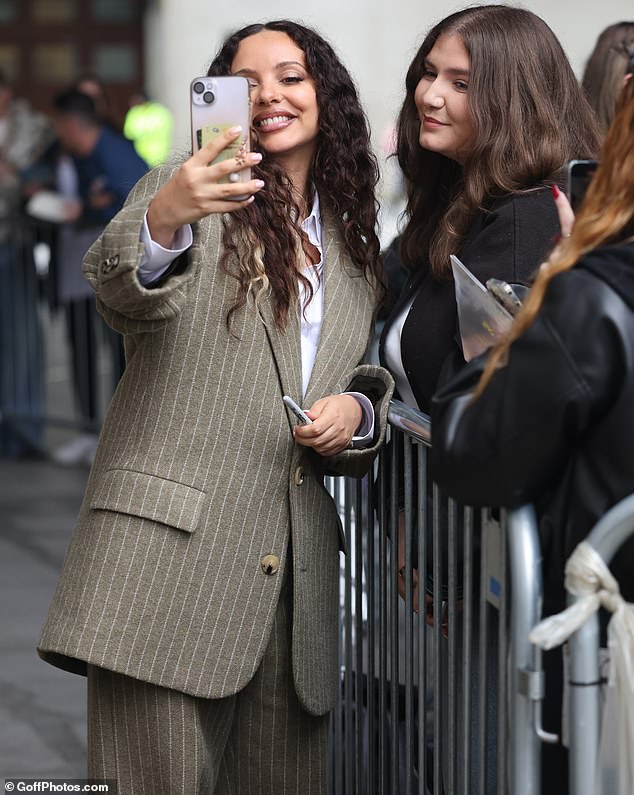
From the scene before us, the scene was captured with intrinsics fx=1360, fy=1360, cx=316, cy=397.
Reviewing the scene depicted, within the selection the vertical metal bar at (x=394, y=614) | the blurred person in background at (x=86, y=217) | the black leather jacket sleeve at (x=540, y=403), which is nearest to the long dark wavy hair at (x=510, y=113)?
the vertical metal bar at (x=394, y=614)

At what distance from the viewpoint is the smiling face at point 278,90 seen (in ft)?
9.39

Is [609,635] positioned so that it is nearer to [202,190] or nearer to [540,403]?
[540,403]

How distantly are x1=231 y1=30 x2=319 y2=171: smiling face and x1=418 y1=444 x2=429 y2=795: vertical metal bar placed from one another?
0.72m

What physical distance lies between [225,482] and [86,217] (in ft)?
18.8

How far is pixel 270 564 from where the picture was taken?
2752mm

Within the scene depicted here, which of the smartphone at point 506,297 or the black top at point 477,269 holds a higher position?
the smartphone at point 506,297

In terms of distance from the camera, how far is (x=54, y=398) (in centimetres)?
→ 965

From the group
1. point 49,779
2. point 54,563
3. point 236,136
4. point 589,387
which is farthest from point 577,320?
point 54,563

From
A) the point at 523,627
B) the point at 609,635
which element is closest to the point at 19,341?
the point at 523,627

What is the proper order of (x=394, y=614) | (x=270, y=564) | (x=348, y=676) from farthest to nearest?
1. (x=348, y=676)
2. (x=394, y=614)
3. (x=270, y=564)

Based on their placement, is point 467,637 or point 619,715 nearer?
point 619,715

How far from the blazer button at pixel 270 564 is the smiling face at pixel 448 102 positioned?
955mm

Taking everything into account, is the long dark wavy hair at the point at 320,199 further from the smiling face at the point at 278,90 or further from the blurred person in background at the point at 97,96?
the blurred person in background at the point at 97,96

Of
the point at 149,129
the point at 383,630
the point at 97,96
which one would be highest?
the point at 383,630
